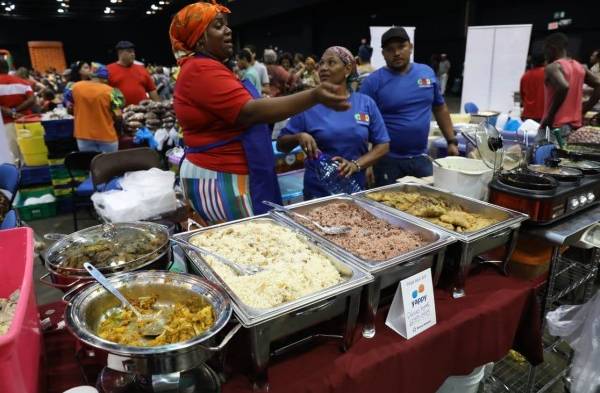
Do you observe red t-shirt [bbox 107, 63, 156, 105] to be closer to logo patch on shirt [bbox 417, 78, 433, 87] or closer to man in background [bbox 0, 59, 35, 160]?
man in background [bbox 0, 59, 35, 160]

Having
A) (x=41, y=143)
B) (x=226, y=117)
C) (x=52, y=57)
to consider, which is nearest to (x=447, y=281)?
(x=226, y=117)

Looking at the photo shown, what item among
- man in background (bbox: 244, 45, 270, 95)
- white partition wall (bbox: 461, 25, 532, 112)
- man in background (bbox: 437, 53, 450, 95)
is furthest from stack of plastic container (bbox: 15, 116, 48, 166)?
man in background (bbox: 437, 53, 450, 95)

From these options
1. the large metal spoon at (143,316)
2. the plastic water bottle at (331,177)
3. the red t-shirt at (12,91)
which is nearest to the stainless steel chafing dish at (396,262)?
the large metal spoon at (143,316)

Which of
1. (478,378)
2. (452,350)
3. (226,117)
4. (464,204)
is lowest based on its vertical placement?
(478,378)

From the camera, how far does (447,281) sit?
51.3 inches

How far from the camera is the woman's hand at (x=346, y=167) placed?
1.89 meters

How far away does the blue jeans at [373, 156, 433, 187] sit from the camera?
2639mm

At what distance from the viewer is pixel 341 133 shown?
202 cm

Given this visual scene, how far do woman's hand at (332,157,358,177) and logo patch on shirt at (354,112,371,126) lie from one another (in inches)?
10.4

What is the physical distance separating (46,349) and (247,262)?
54 centimetres

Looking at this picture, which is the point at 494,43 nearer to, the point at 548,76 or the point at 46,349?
the point at 548,76

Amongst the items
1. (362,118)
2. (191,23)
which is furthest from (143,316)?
(362,118)

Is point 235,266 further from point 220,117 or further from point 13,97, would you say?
point 13,97

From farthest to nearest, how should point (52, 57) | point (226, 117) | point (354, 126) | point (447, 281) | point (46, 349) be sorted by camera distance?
point (52, 57) < point (354, 126) < point (226, 117) < point (447, 281) < point (46, 349)
